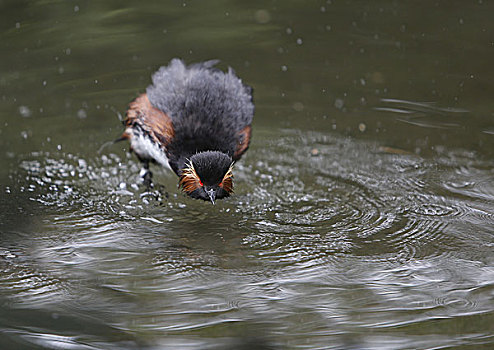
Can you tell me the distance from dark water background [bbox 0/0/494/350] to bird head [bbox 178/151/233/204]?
0.91ft

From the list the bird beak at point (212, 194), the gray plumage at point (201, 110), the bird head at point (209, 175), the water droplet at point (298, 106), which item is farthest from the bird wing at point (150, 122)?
the water droplet at point (298, 106)

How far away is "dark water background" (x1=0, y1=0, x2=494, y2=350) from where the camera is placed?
4066 millimetres

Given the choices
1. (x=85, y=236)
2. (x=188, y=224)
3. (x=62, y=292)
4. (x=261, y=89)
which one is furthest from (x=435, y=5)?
(x=62, y=292)

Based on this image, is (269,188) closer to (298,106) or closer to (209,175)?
(209,175)

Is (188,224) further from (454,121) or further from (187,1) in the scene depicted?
(187,1)

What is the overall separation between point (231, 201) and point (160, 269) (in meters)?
1.21

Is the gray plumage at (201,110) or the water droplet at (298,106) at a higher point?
the water droplet at (298,106)

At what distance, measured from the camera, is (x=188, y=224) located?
17.4 ft

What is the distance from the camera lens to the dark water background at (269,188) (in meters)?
4.07

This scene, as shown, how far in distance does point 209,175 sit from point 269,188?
1.01 metres

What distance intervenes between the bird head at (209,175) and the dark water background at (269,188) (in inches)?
10.9

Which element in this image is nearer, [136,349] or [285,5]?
[136,349]

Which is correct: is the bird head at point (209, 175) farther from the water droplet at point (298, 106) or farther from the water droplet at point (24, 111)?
the water droplet at point (24, 111)

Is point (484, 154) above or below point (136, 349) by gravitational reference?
above
